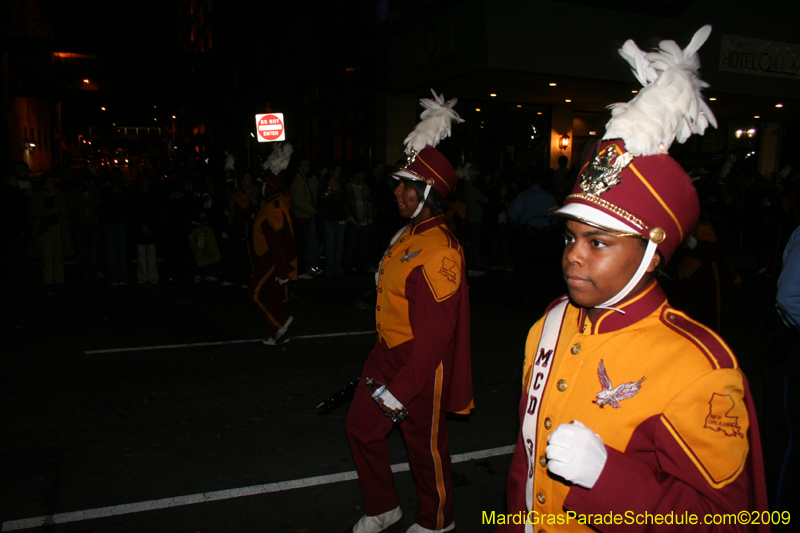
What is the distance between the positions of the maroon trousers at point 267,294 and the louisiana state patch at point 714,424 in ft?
19.0

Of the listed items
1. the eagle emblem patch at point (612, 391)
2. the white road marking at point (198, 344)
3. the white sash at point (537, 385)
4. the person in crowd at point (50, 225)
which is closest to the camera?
the eagle emblem patch at point (612, 391)

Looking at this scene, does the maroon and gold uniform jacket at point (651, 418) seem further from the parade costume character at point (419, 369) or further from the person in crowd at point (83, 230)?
the person in crowd at point (83, 230)

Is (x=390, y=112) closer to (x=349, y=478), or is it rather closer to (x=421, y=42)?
(x=421, y=42)

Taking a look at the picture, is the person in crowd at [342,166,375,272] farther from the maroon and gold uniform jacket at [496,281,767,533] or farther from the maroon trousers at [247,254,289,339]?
the maroon and gold uniform jacket at [496,281,767,533]

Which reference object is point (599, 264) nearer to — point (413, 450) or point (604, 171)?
point (604, 171)

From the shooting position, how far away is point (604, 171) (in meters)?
1.66

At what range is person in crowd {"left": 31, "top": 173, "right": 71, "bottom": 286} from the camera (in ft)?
33.9

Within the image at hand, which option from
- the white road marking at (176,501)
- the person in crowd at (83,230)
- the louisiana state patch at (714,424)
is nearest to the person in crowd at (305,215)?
the person in crowd at (83,230)

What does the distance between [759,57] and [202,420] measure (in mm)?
19436

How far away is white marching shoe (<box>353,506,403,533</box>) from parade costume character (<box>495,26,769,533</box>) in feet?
5.13

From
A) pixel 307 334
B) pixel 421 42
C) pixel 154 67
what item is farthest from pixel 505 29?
pixel 154 67

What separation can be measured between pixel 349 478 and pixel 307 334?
12.4ft

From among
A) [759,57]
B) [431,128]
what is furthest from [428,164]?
[759,57]

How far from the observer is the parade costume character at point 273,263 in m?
6.73
